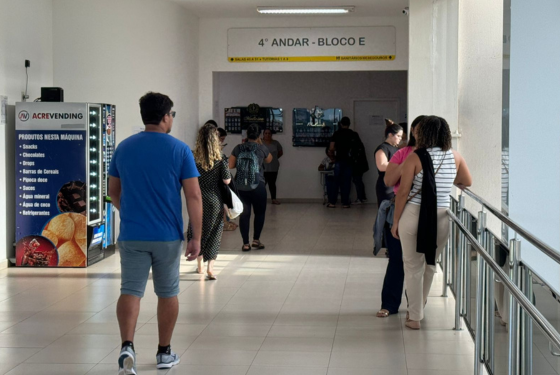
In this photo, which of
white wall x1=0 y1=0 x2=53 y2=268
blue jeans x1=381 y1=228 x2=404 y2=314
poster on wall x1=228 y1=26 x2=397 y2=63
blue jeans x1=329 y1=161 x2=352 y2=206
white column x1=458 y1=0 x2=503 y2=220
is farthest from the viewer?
blue jeans x1=329 y1=161 x2=352 y2=206

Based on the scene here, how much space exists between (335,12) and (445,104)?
2533 millimetres

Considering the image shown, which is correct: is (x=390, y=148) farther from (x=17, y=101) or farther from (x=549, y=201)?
(x=17, y=101)

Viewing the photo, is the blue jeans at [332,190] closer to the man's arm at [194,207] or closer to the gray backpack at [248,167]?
the gray backpack at [248,167]

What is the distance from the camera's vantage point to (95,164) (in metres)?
8.61

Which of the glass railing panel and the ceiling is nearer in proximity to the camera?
the glass railing panel

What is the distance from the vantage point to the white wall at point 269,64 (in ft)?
38.3

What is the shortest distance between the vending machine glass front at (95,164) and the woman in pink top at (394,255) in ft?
12.7

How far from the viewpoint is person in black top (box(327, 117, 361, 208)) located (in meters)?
15.2

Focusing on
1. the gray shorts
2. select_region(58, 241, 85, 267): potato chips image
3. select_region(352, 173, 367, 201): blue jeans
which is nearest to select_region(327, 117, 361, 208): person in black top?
select_region(352, 173, 367, 201): blue jeans

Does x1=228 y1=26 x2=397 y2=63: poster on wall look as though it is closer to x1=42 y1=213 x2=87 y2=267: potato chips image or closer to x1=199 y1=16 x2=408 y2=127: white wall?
x1=199 y1=16 x2=408 y2=127: white wall

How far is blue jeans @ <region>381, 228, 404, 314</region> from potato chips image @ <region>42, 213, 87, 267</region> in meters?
3.79

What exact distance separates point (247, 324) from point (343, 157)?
9943mm

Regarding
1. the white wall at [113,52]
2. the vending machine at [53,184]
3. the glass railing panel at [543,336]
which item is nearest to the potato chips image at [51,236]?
the vending machine at [53,184]

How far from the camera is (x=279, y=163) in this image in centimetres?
1661
